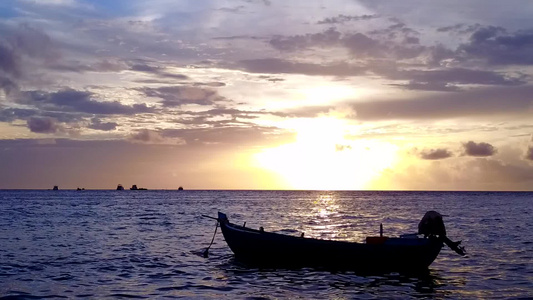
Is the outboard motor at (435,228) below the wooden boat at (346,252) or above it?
above

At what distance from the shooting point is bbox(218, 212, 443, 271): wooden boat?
86.7 ft

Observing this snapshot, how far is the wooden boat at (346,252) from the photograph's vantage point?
26.4 meters

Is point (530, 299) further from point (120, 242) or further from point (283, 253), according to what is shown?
point (120, 242)

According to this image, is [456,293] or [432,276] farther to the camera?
[432,276]

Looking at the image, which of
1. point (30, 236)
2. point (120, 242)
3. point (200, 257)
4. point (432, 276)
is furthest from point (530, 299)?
point (30, 236)

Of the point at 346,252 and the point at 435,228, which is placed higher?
the point at 435,228

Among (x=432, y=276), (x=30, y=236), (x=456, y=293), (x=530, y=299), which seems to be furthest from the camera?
(x=30, y=236)

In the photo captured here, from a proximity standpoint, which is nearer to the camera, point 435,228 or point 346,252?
point 435,228

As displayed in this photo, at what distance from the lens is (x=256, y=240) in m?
28.7

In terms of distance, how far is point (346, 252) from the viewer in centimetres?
2675

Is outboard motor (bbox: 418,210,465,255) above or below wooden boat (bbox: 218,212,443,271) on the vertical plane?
above

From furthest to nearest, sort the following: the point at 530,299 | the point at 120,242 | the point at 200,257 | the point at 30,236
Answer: the point at 30,236, the point at 120,242, the point at 200,257, the point at 530,299

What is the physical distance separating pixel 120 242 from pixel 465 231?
1226 inches

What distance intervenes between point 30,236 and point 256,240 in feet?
76.8
